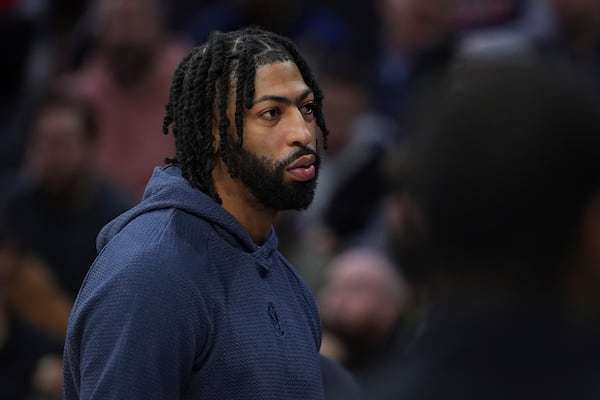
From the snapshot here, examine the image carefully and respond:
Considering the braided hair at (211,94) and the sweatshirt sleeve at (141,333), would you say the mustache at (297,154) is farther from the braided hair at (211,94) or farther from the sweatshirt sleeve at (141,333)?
the sweatshirt sleeve at (141,333)

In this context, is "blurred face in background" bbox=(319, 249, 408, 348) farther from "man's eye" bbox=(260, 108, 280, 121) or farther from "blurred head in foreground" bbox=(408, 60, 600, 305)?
"blurred head in foreground" bbox=(408, 60, 600, 305)

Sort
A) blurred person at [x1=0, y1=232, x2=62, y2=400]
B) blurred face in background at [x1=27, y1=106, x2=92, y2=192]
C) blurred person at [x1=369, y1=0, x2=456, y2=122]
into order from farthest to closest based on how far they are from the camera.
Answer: blurred person at [x1=369, y1=0, x2=456, y2=122]
blurred face in background at [x1=27, y1=106, x2=92, y2=192]
blurred person at [x1=0, y1=232, x2=62, y2=400]

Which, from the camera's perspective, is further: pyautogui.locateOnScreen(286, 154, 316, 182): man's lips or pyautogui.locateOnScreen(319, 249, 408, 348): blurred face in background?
pyautogui.locateOnScreen(319, 249, 408, 348): blurred face in background

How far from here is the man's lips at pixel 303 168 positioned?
3.19 metres

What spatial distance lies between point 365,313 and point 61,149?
1713 mm

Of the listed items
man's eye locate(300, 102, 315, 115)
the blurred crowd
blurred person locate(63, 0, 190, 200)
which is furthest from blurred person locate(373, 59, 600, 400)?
blurred person locate(63, 0, 190, 200)

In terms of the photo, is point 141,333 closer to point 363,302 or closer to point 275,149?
point 275,149

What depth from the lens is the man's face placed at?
318 centimetres

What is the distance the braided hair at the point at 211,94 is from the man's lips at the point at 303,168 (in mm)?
137

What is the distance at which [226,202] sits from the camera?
3.22 m

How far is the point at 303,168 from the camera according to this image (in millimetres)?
3213

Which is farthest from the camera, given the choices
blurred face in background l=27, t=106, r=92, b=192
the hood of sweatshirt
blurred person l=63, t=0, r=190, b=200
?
blurred person l=63, t=0, r=190, b=200

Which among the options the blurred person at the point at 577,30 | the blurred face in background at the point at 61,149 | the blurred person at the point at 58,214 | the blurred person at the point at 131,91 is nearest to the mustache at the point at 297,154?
the blurred person at the point at 58,214

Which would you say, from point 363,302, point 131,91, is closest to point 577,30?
point 363,302
